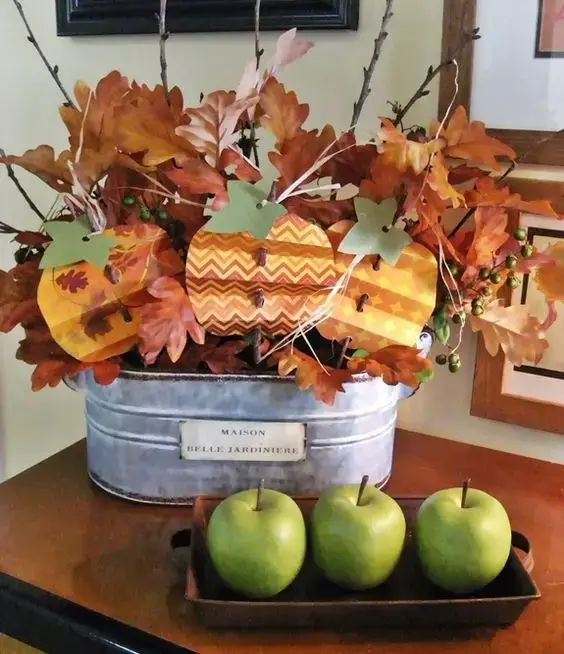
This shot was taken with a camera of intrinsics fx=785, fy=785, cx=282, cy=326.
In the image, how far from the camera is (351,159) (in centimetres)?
70

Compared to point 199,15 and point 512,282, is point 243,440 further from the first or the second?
point 199,15

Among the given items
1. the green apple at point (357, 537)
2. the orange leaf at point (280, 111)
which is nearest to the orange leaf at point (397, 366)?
the green apple at point (357, 537)

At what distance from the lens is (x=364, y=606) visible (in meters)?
0.58

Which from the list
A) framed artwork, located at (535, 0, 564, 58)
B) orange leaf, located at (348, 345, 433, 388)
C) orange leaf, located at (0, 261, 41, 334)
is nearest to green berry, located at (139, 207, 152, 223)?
orange leaf, located at (0, 261, 41, 334)

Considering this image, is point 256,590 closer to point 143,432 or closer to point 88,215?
point 143,432

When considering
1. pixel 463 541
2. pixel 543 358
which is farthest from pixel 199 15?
pixel 463 541

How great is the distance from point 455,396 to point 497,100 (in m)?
0.35

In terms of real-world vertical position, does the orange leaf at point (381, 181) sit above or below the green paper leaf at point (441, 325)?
above

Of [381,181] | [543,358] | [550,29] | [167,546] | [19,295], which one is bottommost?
A: [167,546]

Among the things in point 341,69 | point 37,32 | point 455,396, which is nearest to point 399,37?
point 341,69

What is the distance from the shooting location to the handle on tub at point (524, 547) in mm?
662

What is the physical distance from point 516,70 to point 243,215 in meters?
0.38

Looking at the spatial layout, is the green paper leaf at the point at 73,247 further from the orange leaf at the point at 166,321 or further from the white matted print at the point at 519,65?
the white matted print at the point at 519,65

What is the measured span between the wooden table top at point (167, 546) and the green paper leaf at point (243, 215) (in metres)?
0.30
